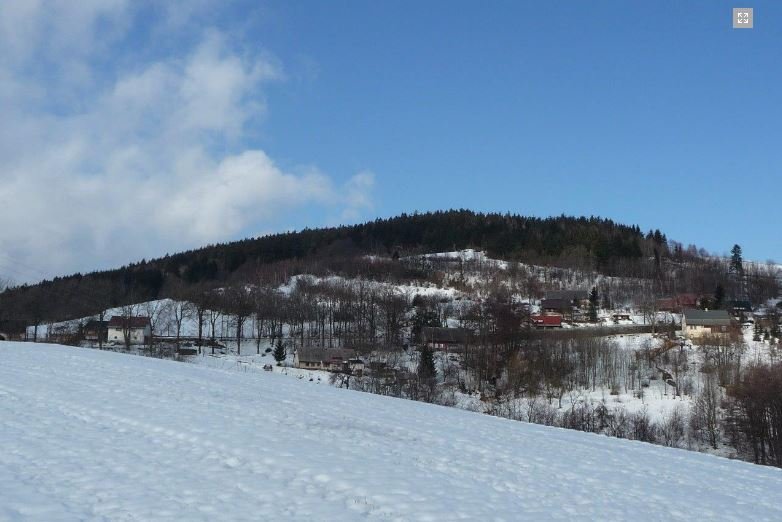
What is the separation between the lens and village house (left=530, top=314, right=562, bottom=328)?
92.9 m

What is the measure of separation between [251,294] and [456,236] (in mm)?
80074

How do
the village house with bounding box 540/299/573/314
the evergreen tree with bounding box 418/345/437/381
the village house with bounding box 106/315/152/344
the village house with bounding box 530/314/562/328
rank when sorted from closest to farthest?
the evergreen tree with bounding box 418/345/437/381, the village house with bounding box 106/315/152/344, the village house with bounding box 530/314/562/328, the village house with bounding box 540/299/573/314

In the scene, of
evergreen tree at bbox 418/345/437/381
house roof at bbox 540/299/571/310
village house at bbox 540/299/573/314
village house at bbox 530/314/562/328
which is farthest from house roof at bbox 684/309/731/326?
evergreen tree at bbox 418/345/437/381

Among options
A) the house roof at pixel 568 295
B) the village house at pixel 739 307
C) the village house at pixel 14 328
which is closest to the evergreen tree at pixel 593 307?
the house roof at pixel 568 295

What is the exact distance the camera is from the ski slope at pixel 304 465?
30.4ft

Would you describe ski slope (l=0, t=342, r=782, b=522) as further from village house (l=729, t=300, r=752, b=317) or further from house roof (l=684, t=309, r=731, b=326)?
village house (l=729, t=300, r=752, b=317)

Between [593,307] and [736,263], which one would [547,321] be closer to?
[593,307]

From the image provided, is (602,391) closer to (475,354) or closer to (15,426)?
(475,354)

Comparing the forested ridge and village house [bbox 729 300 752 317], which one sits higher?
the forested ridge

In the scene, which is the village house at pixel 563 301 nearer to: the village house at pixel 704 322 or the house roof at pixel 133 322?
the village house at pixel 704 322

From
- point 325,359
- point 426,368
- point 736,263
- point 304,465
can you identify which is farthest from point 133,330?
point 736,263

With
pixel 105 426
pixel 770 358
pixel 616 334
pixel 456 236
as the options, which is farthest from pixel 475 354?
pixel 456 236

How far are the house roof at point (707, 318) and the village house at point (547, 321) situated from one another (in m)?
17.3

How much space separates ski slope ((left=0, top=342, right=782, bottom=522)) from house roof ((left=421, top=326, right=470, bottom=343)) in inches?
2323
